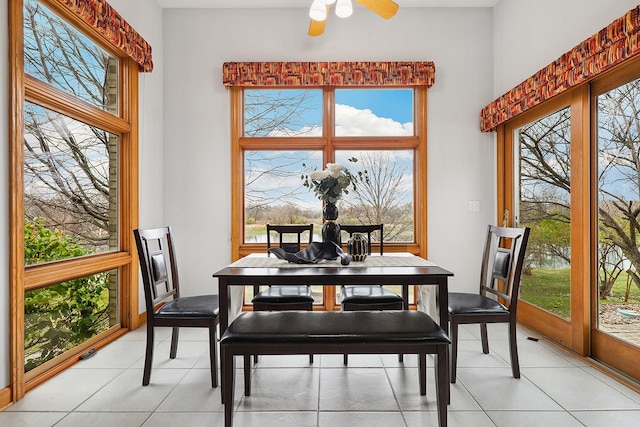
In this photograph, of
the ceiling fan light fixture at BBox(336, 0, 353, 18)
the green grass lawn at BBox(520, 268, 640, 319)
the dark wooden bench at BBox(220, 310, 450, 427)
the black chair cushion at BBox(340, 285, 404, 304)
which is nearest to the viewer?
the dark wooden bench at BBox(220, 310, 450, 427)

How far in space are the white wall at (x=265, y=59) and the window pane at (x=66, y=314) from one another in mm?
895

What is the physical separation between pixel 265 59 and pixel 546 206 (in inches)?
112

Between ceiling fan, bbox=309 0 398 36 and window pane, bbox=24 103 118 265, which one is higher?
ceiling fan, bbox=309 0 398 36

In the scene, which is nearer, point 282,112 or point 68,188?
point 68,188

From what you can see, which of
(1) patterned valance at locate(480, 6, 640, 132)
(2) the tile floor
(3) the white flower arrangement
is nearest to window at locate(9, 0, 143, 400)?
(2) the tile floor

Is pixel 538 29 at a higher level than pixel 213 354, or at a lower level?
higher

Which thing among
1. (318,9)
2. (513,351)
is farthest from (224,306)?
(318,9)

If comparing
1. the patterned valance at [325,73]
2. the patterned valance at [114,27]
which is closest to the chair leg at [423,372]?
the patterned valance at [325,73]

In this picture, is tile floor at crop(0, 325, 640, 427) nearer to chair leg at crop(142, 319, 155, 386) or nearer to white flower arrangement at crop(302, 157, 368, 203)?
chair leg at crop(142, 319, 155, 386)

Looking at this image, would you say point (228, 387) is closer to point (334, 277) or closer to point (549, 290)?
point (334, 277)

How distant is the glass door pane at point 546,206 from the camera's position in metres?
2.98

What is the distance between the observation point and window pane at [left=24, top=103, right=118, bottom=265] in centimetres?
235

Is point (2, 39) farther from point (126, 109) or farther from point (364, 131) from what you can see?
point (364, 131)

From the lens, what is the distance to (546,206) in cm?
323
